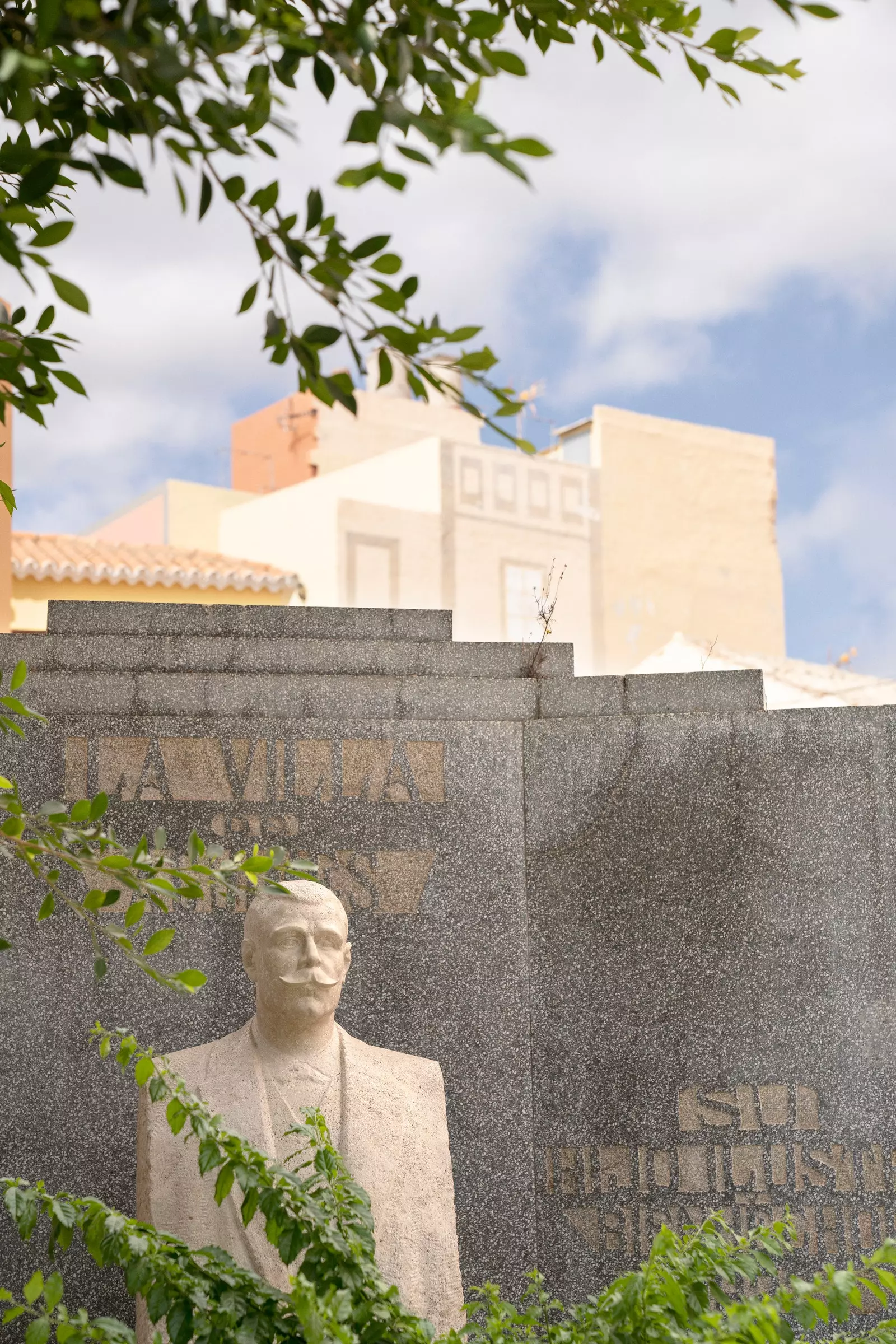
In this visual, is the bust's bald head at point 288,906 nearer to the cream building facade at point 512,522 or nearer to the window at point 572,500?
the cream building facade at point 512,522

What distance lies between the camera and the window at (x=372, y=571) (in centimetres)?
2136

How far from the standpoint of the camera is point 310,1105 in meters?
4.18

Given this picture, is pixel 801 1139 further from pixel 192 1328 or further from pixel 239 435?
pixel 239 435

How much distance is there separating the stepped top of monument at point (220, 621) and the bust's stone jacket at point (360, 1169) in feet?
7.85

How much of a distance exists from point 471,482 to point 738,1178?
56.9 ft

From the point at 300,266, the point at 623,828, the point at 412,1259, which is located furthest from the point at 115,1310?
the point at 300,266

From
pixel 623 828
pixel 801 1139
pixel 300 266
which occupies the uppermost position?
pixel 300 266

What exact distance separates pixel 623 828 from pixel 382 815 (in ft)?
3.30

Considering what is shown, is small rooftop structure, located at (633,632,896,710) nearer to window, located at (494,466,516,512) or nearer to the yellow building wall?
the yellow building wall

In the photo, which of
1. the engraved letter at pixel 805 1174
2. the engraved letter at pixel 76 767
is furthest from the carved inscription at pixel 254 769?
the engraved letter at pixel 805 1174

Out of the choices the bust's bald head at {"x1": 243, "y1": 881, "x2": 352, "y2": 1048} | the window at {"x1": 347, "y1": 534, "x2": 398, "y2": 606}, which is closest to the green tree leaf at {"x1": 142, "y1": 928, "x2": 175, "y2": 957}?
the bust's bald head at {"x1": 243, "y1": 881, "x2": 352, "y2": 1048}

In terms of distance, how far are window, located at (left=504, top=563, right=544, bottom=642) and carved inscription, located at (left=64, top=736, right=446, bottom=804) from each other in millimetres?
16450

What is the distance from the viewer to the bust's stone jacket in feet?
13.0

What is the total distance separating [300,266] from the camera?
2541 mm
